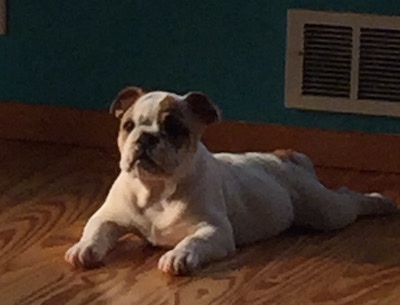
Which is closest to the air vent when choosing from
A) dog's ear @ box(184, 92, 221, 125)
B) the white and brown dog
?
the white and brown dog

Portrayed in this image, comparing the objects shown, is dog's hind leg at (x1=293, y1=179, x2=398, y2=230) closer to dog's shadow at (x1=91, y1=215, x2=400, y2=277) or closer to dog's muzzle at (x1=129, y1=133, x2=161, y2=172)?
dog's shadow at (x1=91, y1=215, x2=400, y2=277)

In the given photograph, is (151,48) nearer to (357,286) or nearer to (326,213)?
(326,213)

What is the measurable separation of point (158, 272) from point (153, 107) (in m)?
0.30

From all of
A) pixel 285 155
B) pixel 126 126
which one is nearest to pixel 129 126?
pixel 126 126

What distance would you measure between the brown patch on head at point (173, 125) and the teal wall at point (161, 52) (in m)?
0.76

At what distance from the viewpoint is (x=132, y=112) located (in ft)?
6.82

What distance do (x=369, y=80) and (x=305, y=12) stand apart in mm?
222

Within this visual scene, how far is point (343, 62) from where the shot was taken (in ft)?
8.99

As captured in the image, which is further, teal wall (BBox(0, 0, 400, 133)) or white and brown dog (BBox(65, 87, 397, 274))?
teal wall (BBox(0, 0, 400, 133))

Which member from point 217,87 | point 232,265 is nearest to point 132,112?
point 232,265

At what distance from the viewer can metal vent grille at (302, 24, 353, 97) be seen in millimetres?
2736

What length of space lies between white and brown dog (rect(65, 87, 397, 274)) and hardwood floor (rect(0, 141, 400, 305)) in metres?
0.04

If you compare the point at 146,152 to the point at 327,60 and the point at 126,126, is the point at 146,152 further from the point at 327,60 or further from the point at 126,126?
the point at 327,60

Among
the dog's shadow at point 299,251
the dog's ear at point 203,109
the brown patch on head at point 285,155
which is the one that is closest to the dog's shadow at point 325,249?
the dog's shadow at point 299,251
